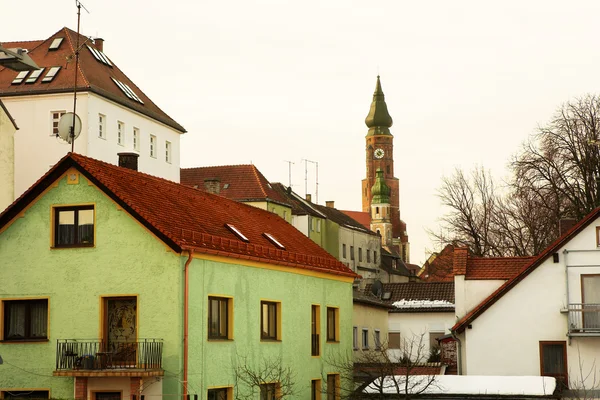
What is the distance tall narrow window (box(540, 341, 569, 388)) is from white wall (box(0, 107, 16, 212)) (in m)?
27.3

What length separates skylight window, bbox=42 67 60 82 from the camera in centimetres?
6556

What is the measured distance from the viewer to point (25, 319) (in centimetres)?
3052

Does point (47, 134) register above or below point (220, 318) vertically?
above

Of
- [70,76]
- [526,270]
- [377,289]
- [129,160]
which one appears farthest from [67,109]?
[526,270]

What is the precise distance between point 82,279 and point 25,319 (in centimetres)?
221

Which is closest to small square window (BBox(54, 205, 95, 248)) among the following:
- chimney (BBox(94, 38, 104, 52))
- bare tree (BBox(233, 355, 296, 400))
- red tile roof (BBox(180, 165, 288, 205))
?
bare tree (BBox(233, 355, 296, 400))

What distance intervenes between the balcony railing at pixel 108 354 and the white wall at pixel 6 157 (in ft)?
85.9

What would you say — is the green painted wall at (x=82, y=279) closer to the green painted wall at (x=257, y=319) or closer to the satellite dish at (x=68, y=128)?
the green painted wall at (x=257, y=319)

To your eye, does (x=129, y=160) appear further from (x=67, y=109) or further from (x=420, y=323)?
(x=67, y=109)

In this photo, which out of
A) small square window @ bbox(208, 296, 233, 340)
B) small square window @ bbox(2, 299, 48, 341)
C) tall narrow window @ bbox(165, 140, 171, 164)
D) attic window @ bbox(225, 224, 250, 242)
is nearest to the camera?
small square window @ bbox(2, 299, 48, 341)

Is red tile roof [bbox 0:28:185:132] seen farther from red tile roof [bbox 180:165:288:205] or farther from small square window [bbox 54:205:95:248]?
small square window [bbox 54:205:95:248]

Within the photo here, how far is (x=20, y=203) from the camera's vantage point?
99.5 feet

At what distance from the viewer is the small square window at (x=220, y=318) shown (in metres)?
30.5

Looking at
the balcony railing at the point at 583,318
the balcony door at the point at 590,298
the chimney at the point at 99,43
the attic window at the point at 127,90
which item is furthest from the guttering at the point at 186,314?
the chimney at the point at 99,43
